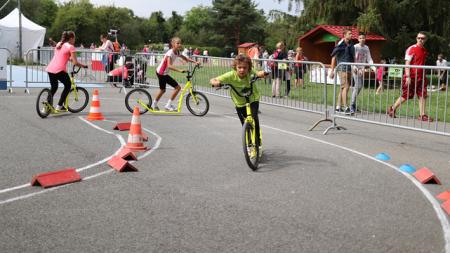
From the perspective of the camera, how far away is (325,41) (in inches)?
1233

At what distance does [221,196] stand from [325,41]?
2598 centimetres

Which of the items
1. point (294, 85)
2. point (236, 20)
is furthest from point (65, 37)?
point (236, 20)

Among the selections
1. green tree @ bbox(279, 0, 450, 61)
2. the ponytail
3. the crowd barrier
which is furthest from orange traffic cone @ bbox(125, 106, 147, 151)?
green tree @ bbox(279, 0, 450, 61)

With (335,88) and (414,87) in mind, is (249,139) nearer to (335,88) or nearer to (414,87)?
(335,88)

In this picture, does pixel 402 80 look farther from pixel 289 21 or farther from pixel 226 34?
pixel 226 34

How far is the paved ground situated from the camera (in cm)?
498

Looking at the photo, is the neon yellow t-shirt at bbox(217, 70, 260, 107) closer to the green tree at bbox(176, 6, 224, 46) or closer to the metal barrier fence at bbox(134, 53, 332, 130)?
the metal barrier fence at bbox(134, 53, 332, 130)

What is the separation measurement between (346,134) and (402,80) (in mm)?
1491

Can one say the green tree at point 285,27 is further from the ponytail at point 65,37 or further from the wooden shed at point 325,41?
the ponytail at point 65,37

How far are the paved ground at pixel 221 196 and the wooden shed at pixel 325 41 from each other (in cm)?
1970

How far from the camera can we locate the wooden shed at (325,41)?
30094 mm

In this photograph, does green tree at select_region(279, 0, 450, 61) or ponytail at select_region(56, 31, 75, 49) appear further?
green tree at select_region(279, 0, 450, 61)

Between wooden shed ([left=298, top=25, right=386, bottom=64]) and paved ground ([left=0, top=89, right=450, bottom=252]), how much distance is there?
19698mm

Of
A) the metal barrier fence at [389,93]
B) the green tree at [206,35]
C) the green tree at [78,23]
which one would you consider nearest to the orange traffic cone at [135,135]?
the metal barrier fence at [389,93]
